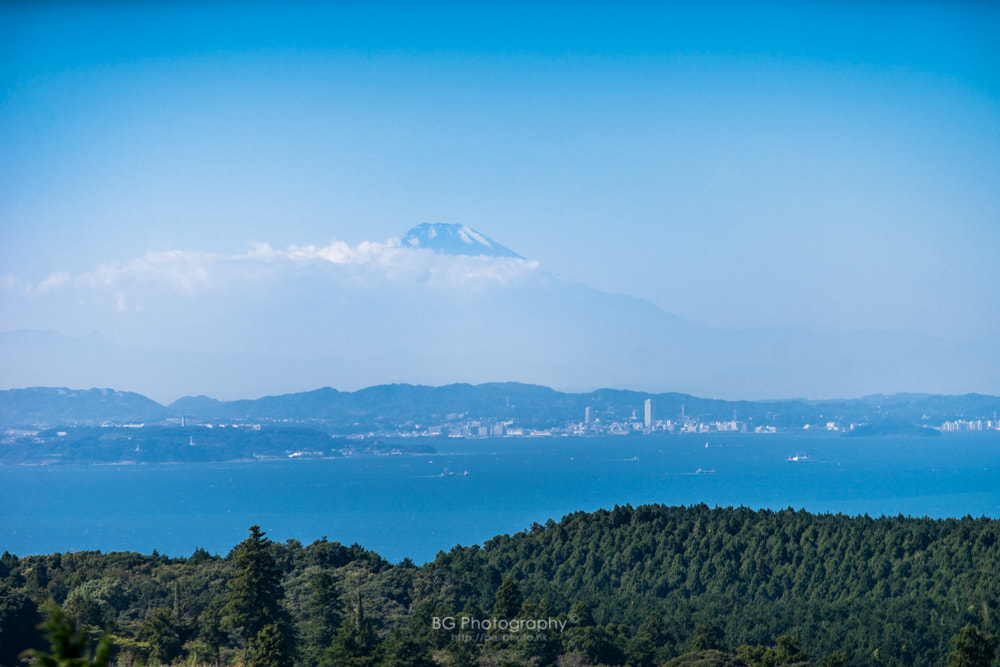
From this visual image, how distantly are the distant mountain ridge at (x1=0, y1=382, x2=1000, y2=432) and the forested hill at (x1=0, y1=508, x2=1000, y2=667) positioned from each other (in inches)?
3681

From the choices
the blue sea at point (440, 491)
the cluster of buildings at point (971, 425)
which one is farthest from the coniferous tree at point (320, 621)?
the cluster of buildings at point (971, 425)

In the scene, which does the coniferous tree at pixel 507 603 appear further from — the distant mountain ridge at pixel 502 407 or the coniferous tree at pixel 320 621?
the distant mountain ridge at pixel 502 407

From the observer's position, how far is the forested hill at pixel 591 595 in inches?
523

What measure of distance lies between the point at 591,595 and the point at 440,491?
47006mm

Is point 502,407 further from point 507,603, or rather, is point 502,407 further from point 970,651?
point 970,651

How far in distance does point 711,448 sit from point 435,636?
92773mm

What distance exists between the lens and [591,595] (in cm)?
2056

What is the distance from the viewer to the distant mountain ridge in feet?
396

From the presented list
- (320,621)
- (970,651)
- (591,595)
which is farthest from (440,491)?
(970,651)

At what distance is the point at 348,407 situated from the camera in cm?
12675

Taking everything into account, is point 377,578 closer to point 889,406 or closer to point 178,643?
point 178,643

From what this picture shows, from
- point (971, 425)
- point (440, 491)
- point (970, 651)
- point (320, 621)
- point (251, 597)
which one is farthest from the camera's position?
point (971, 425)

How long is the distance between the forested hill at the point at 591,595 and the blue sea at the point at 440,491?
20281mm

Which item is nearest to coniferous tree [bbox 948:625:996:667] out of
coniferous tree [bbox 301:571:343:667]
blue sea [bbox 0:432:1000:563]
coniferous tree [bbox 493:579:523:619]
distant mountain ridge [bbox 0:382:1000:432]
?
coniferous tree [bbox 493:579:523:619]
